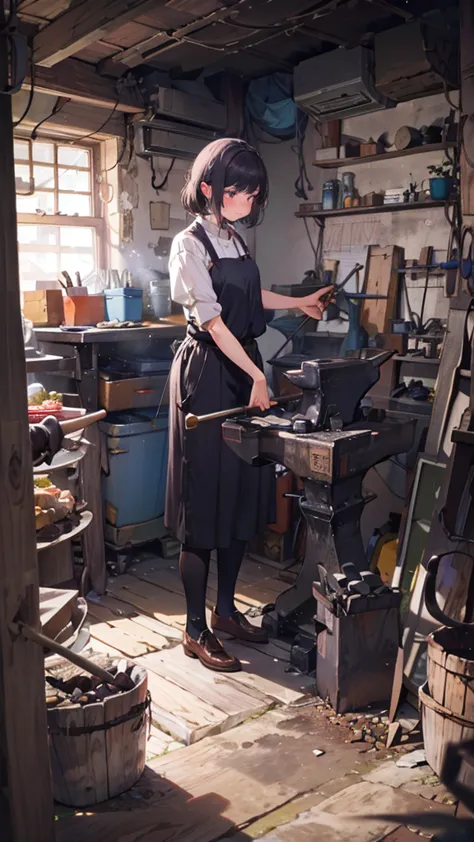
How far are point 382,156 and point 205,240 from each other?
2.20 meters

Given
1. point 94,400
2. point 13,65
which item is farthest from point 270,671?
point 13,65

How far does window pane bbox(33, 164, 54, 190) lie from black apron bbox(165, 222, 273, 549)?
6.99 ft

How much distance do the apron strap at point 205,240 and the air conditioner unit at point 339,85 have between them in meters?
2.15

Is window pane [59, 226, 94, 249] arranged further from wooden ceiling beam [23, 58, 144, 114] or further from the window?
wooden ceiling beam [23, 58, 144, 114]

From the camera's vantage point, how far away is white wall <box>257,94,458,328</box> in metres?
4.88

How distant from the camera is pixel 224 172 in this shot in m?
3.25

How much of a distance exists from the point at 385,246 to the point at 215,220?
2.07 metres

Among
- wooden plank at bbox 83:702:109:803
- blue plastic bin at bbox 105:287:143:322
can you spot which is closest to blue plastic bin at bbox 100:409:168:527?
blue plastic bin at bbox 105:287:143:322

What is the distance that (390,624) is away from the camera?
3.05 m

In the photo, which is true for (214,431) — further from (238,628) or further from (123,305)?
(123,305)

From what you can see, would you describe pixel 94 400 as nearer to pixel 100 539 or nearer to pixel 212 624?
pixel 100 539

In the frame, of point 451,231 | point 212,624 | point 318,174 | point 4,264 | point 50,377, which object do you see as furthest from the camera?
point 318,174

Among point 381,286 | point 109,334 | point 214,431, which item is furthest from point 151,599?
point 381,286

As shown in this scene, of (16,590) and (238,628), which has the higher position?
(16,590)
